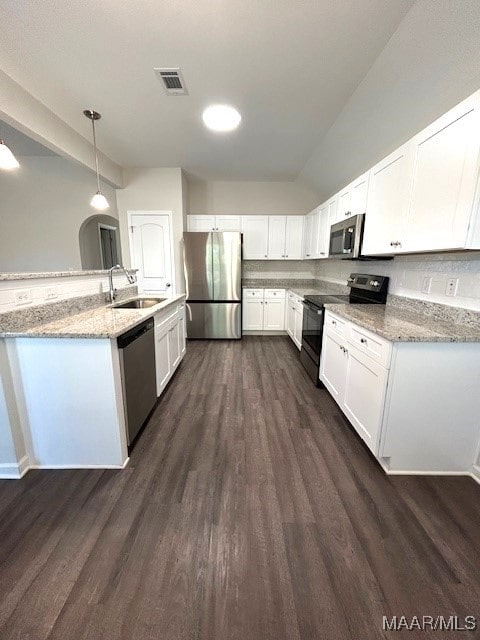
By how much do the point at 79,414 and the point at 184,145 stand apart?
10.8ft

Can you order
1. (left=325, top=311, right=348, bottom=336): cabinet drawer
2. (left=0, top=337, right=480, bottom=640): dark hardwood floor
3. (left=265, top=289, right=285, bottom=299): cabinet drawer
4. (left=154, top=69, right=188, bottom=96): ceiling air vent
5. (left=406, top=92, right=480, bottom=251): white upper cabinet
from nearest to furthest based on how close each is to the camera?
(left=0, top=337, right=480, bottom=640): dark hardwood floor
(left=406, top=92, right=480, bottom=251): white upper cabinet
(left=154, top=69, right=188, bottom=96): ceiling air vent
(left=325, top=311, right=348, bottom=336): cabinet drawer
(left=265, top=289, right=285, bottom=299): cabinet drawer

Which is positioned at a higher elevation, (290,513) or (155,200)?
(155,200)

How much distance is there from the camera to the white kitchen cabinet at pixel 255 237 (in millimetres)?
4527

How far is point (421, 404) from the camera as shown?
5.09 feet

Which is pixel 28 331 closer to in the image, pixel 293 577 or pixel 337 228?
pixel 293 577

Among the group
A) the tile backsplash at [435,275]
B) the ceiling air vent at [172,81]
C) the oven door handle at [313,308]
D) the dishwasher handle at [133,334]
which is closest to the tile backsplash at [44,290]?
the dishwasher handle at [133,334]

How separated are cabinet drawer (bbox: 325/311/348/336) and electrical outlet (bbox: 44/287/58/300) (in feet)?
7.54

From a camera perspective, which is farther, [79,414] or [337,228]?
[337,228]

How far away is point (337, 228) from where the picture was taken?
9.77 feet

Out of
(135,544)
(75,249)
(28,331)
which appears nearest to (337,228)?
(28,331)

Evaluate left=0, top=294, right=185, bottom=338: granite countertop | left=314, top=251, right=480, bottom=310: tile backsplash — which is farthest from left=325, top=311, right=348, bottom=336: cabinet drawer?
left=0, top=294, right=185, bottom=338: granite countertop

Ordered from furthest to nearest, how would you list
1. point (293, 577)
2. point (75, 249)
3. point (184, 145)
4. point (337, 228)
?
point (75, 249) < point (184, 145) < point (337, 228) < point (293, 577)

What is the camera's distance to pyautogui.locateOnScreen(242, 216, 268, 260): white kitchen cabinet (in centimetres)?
453

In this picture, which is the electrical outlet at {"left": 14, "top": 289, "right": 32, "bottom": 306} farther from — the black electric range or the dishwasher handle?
the black electric range
